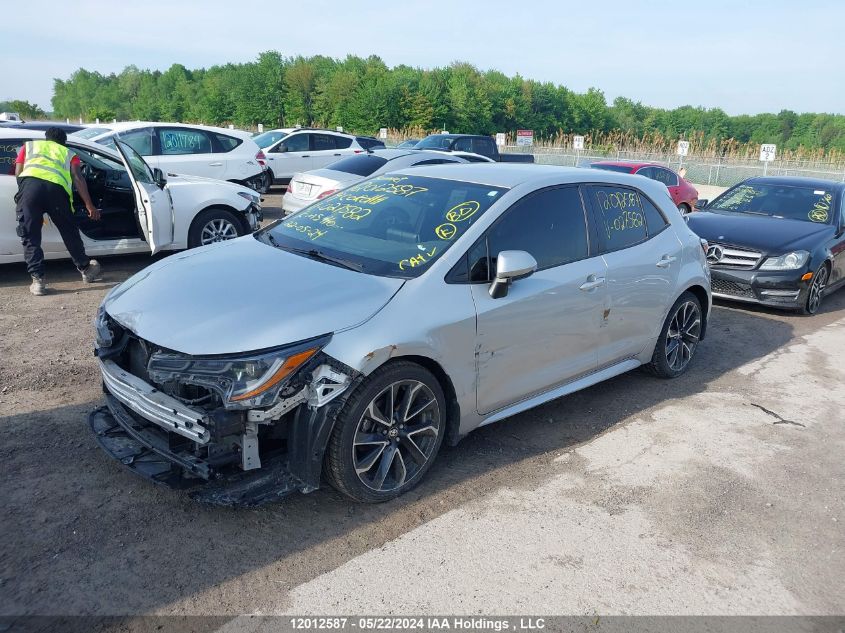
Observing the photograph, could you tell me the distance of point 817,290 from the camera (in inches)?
332

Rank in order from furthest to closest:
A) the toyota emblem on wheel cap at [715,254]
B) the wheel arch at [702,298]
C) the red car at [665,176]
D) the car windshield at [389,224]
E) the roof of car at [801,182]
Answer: the red car at [665,176], the roof of car at [801,182], the toyota emblem on wheel cap at [715,254], the wheel arch at [702,298], the car windshield at [389,224]

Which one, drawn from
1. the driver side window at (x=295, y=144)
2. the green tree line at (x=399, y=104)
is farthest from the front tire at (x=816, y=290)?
the green tree line at (x=399, y=104)

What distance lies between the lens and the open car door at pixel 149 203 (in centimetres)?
737

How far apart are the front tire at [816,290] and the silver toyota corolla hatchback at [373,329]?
4.20 metres

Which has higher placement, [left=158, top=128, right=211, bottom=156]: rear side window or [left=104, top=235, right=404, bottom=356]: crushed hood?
[left=158, top=128, right=211, bottom=156]: rear side window

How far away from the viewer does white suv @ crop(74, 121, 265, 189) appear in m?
12.1

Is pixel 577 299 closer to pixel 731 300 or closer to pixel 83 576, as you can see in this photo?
pixel 83 576

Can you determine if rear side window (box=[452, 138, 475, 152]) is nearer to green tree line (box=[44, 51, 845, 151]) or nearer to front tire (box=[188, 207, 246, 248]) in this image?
front tire (box=[188, 207, 246, 248])

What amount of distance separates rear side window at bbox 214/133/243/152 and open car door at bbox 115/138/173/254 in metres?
5.31

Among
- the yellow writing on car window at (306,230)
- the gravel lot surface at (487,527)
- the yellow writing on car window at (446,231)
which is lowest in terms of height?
Answer: the gravel lot surface at (487,527)

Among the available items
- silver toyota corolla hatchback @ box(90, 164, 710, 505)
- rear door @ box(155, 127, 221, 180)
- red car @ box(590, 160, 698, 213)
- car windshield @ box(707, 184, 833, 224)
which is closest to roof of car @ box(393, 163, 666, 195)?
silver toyota corolla hatchback @ box(90, 164, 710, 505)

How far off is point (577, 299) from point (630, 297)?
2.34 feet

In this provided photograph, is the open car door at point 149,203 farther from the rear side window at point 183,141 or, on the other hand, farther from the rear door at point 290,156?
the rear door at point 290,156

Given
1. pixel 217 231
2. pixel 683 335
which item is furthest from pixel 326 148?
pixel 683 335
